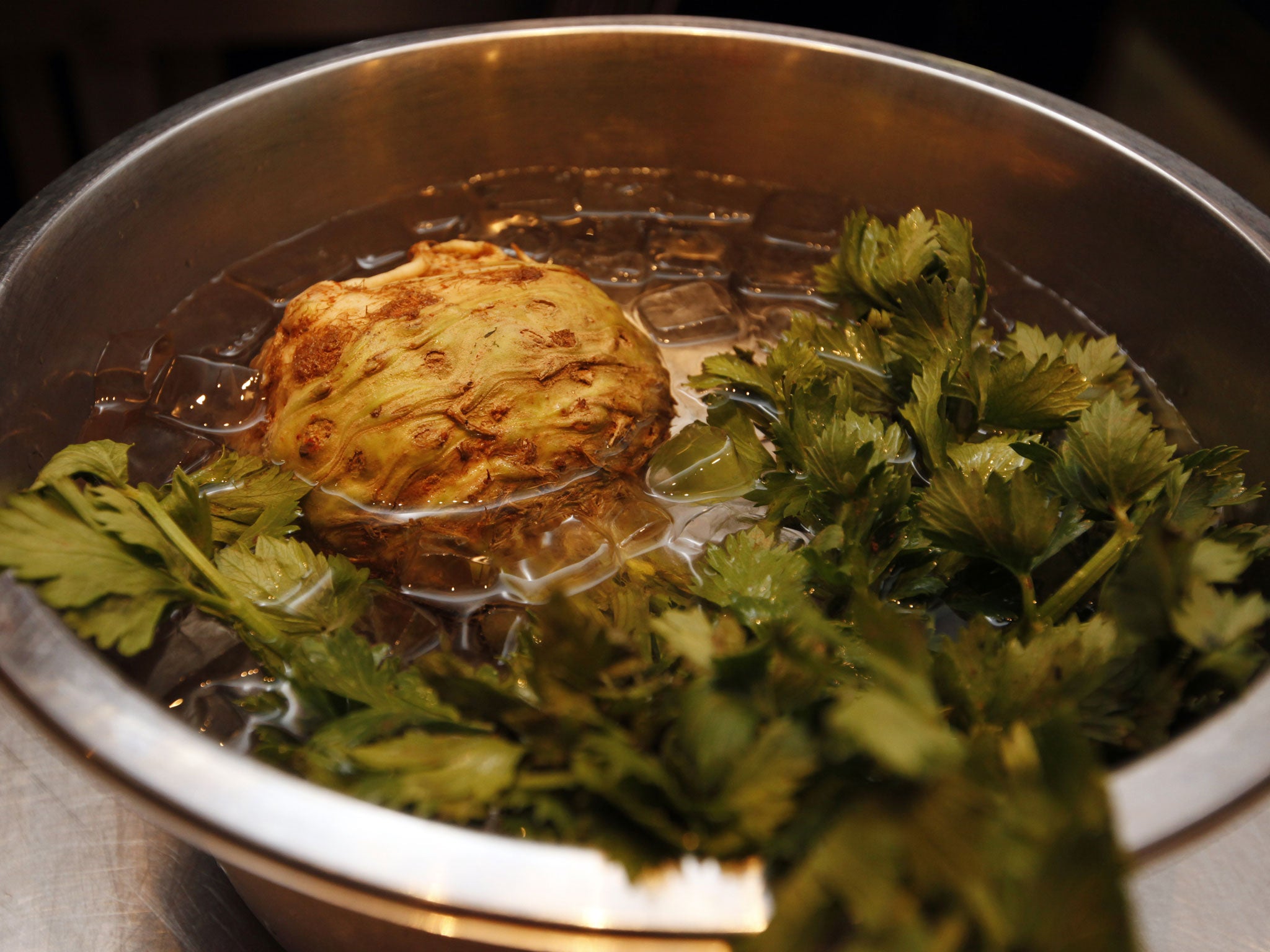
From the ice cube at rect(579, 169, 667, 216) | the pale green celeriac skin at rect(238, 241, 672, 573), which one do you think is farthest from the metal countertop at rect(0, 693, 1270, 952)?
the ice cube at rect(579, 169, 667, 216)

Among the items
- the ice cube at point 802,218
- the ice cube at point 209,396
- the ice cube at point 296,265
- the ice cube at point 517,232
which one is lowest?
the ice cube at point 209,396

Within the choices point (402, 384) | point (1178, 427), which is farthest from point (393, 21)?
point (1178, 427)

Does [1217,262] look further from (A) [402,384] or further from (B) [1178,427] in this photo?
(A) [402,384]

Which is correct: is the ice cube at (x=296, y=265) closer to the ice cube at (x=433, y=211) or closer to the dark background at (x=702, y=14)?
the ice cube at (x=433, y=211)

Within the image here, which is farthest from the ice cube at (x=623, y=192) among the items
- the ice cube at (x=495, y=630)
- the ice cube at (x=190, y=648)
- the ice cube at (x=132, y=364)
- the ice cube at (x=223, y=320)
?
the ice cube at (x=190, y=648)

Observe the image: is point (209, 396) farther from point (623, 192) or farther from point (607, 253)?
point (623, 192)

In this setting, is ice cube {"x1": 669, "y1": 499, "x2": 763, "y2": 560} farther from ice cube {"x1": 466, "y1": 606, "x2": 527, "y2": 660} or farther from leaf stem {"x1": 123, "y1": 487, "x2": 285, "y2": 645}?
leaf stem {"x1": 123, "y1": 487, "x2": 285, "y2": 645}

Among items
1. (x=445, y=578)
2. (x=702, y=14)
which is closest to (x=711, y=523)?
(x=445, y=578)
